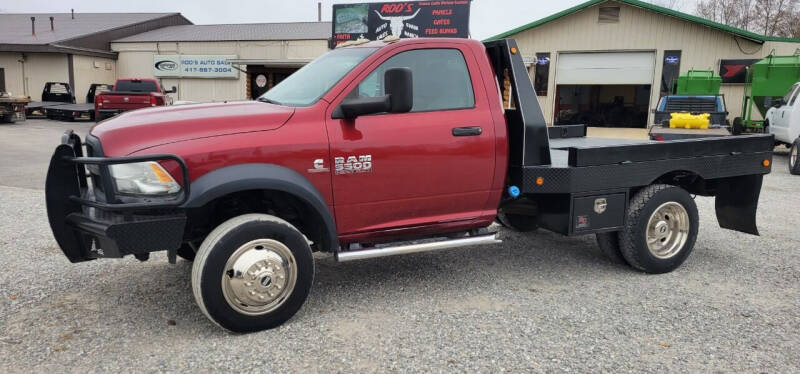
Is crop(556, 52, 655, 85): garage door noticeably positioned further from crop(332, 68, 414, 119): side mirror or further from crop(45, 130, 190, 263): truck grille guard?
crop(45, 130, 190, 263): truck grille guard

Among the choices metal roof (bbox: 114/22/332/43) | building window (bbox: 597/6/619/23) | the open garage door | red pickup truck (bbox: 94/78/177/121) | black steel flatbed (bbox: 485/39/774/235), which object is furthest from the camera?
metal roof (bbox: 114/22/332/43)

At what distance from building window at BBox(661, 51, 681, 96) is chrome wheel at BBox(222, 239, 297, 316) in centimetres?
2027

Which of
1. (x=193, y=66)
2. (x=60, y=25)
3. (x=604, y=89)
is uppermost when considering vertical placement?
(x=60, y=25)

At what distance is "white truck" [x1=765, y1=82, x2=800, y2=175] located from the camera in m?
11.8

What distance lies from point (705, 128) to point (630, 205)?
7380mm

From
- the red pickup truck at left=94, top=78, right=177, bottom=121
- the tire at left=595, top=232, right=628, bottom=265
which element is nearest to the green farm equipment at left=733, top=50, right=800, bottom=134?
the tire at left=595, top=232, right=628, bottom=265

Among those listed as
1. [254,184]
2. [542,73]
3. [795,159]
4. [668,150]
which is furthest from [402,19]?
[254,184]

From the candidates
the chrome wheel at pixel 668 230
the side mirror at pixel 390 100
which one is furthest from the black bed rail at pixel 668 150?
the side mirror at pixel 390 100

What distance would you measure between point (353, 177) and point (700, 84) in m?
16.2

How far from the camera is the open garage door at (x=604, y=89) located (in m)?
21.8

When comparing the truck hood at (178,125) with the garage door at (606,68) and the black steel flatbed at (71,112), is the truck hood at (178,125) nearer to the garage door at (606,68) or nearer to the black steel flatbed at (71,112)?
the garage door at (606,68)

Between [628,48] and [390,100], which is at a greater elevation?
[628,48]

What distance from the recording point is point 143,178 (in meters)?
3.50

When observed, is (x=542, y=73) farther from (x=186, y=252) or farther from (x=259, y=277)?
(x=259, y=277)
